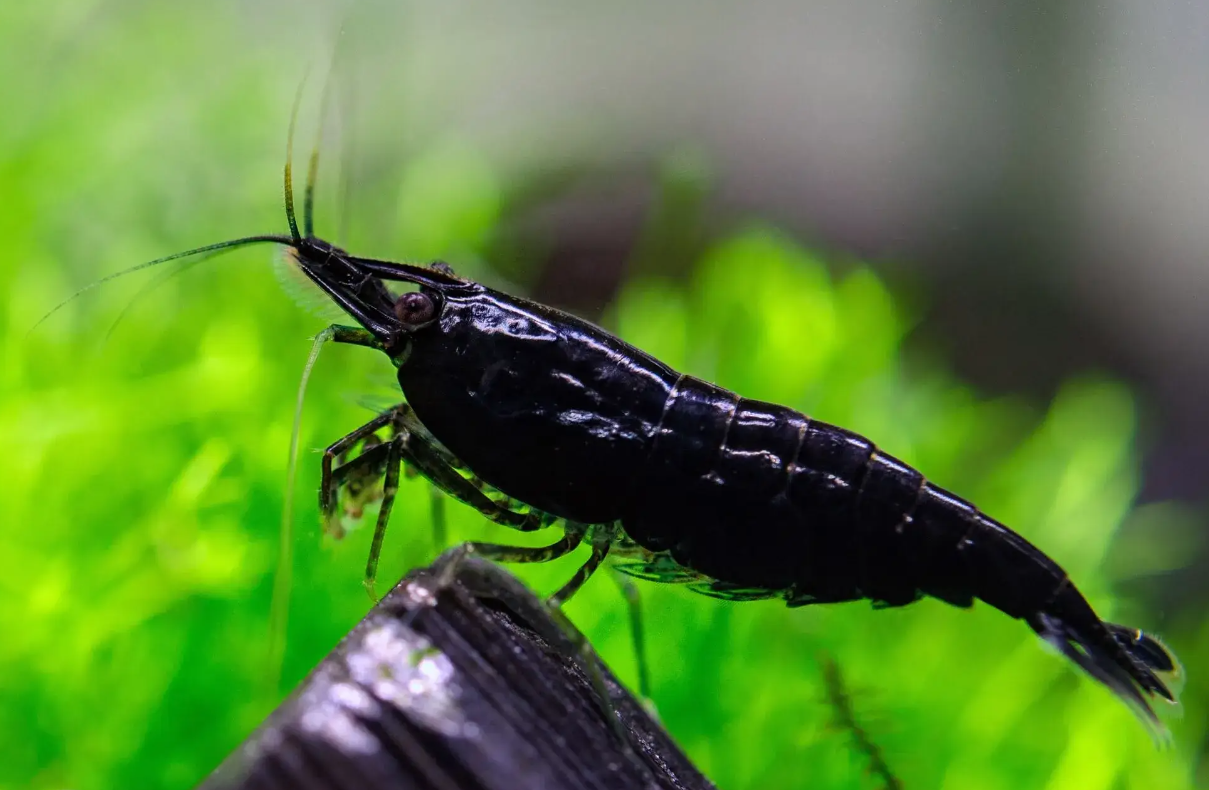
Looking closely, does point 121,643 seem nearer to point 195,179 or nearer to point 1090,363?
point 195,179

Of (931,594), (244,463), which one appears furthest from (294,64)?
(931,594)

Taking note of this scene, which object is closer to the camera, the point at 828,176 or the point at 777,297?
the point at 777,297

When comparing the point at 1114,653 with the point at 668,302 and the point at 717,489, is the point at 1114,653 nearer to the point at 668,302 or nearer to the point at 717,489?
the point at 717,489

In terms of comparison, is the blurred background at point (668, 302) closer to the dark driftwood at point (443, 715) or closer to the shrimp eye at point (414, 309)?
the shrimp eye at point (414, 309)

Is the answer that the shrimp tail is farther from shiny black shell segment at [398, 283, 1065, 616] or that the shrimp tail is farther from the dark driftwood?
the dark driftwood

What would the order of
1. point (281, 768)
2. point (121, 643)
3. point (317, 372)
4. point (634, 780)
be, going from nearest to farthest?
point (281, 768), point (634, 780), point (121, 643), point (317, 372)

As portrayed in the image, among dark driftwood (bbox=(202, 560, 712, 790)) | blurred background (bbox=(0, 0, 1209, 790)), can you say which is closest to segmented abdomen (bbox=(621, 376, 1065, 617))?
blurred background (bbox=(0, 0, 1209, 790))
